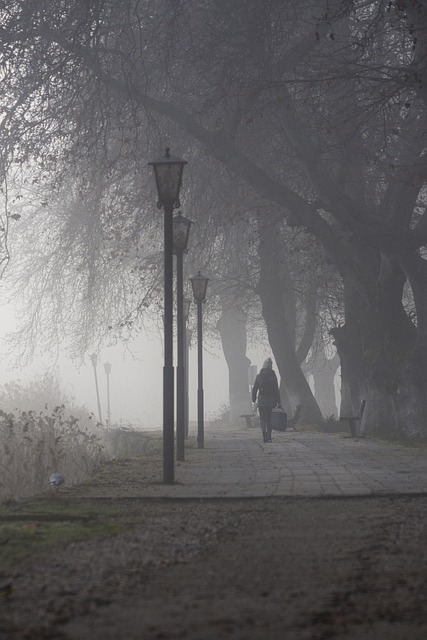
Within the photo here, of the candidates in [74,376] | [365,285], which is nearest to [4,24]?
[365,285]

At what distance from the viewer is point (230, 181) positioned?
24.6 meters

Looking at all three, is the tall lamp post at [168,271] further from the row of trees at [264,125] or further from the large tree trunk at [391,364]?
the large tree trunk at [391,364]

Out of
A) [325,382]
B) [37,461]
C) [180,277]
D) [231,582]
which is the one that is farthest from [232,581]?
[325,382]

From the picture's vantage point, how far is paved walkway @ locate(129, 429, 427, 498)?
11.1 meters

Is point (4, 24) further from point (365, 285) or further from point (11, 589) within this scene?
point (11, 589)

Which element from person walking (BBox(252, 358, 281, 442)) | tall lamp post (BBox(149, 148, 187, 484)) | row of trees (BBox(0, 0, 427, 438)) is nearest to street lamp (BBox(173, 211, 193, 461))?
row of trees (BBox(0, 0, 427, 438))

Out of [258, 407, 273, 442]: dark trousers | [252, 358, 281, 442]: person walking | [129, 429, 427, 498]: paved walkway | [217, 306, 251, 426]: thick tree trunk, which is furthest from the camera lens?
[217, 306, 251, 426]: thick tree trunk

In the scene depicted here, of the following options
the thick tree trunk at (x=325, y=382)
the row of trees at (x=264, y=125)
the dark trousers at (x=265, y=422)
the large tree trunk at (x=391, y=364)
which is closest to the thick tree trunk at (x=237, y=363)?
the thick tree trunk at (x=325, y=382)

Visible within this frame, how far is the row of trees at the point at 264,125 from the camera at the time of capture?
18641mm

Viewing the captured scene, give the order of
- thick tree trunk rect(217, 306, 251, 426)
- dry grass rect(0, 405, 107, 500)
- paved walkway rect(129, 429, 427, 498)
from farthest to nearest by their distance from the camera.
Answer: thick tree trunk rect(217, 306, 251, 426) < dry grass rect(0, 405, 107, 500) < paved walkway rect(129, 429, 427, 498)

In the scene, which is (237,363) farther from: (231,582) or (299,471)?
(231,582)

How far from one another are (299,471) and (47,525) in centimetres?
668

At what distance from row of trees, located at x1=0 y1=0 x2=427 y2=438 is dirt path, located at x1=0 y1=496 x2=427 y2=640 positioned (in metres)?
9.44

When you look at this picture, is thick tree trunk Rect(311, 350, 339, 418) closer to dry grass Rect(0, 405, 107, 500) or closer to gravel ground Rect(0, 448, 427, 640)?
dry grass Rect(0, 405, 107, 500)
